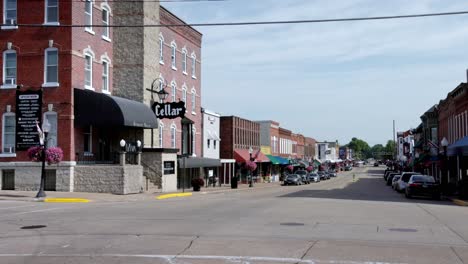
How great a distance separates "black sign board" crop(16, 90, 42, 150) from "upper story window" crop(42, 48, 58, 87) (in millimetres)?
943

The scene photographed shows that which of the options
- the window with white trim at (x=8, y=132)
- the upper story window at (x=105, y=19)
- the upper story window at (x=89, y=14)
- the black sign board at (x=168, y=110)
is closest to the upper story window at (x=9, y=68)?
the window with white trim at (x=8, y=132)

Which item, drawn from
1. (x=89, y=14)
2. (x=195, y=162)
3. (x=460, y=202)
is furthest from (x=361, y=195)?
(x=89, y=14)

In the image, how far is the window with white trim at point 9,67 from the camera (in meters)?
31.7

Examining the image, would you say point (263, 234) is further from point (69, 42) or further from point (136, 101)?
point (136, 101)

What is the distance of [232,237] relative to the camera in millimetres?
12695

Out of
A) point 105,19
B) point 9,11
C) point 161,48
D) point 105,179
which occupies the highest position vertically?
point 105,19

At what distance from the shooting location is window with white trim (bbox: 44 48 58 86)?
3111cm

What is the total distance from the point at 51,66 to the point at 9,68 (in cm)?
280

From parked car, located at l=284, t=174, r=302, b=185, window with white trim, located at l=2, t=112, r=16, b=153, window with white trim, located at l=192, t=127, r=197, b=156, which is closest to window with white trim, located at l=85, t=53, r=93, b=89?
window with white trim, located at l=2, t=112, r=16, b=153

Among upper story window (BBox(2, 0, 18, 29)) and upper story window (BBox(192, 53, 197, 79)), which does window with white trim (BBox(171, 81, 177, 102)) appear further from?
upper story window (BBox(2, 0, 18, 29))

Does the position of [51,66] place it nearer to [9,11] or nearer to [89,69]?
[89,69]

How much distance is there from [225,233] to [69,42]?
2116 cm

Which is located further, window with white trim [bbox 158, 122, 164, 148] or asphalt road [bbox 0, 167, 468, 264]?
window with white trim [bbox 158, 122, 164, 148]

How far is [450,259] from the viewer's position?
33.4 ft
